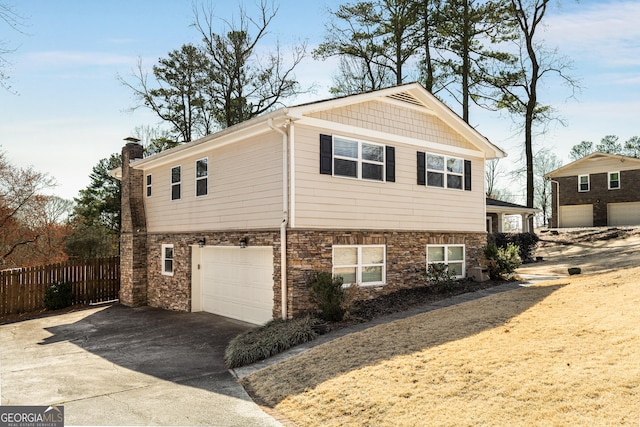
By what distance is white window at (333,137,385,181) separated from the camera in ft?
40.4

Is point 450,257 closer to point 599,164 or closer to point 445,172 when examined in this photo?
point 445,172

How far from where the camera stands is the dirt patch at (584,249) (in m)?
19.2

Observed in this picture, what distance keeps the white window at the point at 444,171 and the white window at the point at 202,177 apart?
7.10 metres

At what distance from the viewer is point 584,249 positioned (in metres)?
25.7

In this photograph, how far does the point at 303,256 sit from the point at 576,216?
31648 mm

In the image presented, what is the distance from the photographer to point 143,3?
39.2 feet

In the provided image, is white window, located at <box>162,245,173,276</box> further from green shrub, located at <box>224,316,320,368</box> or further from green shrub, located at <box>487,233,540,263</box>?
green shrub, located at <box>487,233,540,263</box>

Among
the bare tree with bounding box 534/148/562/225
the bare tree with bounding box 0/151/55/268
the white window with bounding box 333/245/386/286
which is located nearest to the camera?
the white window with bounding box 333/245/386/286

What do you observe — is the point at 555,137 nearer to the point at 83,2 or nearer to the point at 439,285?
the point at 439,285

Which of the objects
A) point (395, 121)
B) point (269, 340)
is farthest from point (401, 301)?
point (395, 121)

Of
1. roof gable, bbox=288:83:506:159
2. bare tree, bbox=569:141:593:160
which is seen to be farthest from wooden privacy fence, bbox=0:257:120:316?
bare tree, bbox=569:141:593:160

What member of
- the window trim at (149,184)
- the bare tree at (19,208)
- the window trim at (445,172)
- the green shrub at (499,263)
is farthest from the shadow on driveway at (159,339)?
the bare tree at (19,208)

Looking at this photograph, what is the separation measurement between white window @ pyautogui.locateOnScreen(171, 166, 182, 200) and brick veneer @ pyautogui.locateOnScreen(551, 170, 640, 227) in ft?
102

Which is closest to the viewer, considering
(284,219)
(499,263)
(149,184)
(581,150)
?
(284,219)
